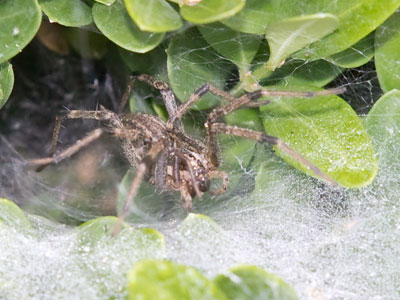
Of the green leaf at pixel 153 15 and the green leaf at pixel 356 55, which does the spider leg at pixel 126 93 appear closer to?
the green leaf at pixel 153 15

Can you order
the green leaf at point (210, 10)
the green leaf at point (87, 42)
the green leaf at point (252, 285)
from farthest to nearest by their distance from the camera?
the green leaf at point (87, 42), the green leaf at point (210, 10), the green leaf at point (252, 285)

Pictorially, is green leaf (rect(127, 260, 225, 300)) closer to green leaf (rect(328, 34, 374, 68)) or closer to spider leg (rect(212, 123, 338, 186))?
spider leg (rect(212, 123, 338, 186))

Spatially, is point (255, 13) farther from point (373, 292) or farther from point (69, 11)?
point (373, 292)

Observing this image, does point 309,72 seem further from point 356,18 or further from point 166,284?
point 166,284

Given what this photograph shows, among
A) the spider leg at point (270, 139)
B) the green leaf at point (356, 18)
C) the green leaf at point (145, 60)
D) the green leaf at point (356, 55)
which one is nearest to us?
the green leaf at point (356, 18)

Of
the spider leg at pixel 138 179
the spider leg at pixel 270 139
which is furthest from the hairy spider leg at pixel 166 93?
the spider leg at pixel 270 139

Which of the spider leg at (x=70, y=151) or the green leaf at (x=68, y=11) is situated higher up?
the green leaf at (x=68, y=11)

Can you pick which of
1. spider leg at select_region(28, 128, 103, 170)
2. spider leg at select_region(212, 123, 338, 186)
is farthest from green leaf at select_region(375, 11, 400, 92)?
spider leg at select_region(28, 128, 103, 170)
